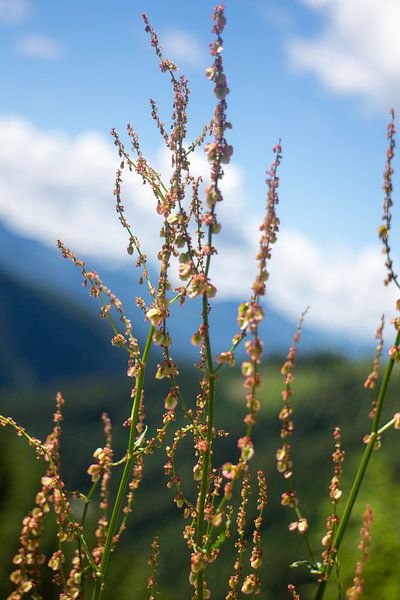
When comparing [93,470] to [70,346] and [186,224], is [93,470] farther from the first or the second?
[70,346]

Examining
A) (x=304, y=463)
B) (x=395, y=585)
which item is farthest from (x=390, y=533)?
(x=304, y=463)

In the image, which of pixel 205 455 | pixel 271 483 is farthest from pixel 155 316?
pixel 271 483

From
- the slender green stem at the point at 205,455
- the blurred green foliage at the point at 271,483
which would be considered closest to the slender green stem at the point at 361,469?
the slender green stem at the point at 205,455

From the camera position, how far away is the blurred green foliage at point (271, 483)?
3.76 m

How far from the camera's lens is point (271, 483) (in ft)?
17.9

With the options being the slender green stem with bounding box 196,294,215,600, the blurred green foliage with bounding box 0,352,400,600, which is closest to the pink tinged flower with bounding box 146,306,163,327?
the slender green stem with bounding box 196,294,215,600

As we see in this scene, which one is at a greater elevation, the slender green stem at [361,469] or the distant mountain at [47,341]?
the distant mountain at [47,341]

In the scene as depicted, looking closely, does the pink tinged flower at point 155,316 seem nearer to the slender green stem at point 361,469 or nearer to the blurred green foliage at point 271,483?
the slender green stem at point 361,469

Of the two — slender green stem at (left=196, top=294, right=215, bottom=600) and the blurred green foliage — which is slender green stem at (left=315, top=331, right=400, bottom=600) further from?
the blurred green foliage

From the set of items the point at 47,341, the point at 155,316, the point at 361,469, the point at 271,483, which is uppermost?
the point at 47,341

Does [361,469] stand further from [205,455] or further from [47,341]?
[47,341]

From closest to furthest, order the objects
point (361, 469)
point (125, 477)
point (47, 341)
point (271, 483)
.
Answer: point (361, 469) < point (125, 477) < point (271, 483) < point (47, 341)

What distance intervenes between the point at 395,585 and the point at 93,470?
6.76 feet

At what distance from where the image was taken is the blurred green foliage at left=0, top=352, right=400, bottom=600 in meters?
3.76
